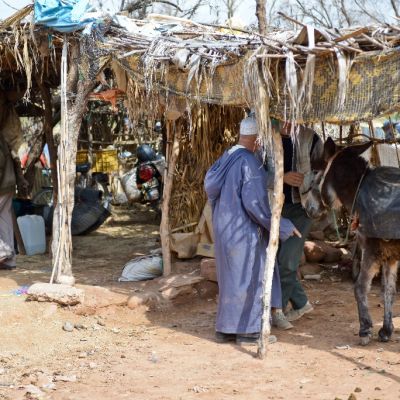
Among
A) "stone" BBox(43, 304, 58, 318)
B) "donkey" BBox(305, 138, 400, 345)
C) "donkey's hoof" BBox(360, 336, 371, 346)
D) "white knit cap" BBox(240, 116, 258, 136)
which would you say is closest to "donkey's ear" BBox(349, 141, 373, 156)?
"donkey" BBox(305, 138, 400, 345)

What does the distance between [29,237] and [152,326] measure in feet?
13.6

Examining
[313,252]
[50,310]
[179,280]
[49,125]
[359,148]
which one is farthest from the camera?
[49,125]

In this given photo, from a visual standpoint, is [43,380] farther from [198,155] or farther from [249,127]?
[198,155]

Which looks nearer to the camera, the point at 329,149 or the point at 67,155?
the point at 329,149

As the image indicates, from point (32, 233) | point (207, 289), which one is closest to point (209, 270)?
point (207, 289)

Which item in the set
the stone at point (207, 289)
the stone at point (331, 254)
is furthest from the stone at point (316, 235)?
the stone at point (207, 289)

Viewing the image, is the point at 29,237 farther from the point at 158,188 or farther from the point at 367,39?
the point at 367,39

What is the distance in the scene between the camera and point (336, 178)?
6211 mm

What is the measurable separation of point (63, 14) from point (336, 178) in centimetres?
351

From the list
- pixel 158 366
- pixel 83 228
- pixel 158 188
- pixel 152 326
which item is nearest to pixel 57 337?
pixel 152 326

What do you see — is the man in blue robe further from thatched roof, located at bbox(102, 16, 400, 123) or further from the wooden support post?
the wooden support post

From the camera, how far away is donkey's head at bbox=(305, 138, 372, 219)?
241 inches

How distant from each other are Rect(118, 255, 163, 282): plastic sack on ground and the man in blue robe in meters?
2.48

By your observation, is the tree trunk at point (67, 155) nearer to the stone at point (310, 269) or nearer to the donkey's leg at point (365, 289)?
the stone at point (310, 269)
